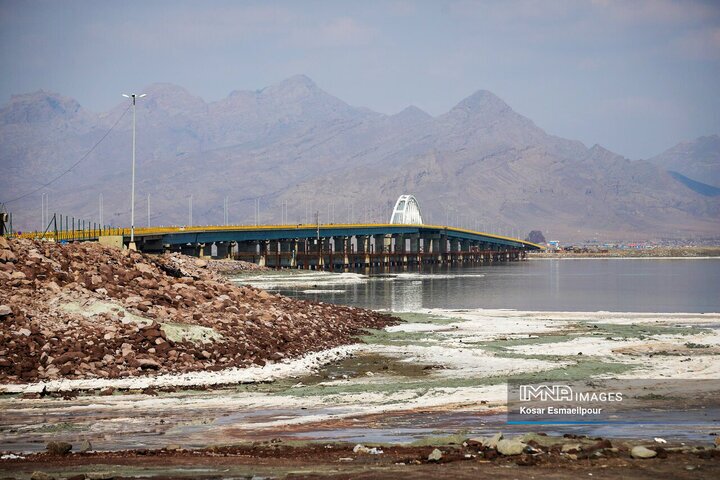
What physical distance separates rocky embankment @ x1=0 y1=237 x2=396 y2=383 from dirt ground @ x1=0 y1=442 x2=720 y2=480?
11.9 m

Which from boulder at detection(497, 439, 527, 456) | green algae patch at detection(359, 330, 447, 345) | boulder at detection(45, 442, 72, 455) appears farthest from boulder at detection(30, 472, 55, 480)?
green algae patch at detection(359, 330, 447, 345)

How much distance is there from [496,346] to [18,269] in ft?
61.7

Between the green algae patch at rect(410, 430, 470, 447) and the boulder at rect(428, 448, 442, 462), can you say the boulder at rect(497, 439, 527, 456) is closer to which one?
the boulder at rect(428, 448, 442, 462)

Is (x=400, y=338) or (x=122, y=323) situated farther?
(x=400, y=338)

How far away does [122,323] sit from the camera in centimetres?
3281

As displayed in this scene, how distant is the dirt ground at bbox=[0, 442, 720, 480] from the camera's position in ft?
52.3

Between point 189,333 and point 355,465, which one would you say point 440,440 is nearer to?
point 355,465

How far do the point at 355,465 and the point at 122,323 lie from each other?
698 inches

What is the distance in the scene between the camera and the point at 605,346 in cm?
3978

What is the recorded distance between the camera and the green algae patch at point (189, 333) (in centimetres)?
3341

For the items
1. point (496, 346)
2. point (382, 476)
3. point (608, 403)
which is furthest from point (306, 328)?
point (382, 476)

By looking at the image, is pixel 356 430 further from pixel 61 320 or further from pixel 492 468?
pixel 61 320

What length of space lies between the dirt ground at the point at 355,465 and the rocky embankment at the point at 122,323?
1191 centimetres

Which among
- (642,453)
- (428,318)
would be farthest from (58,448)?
(428,318)
